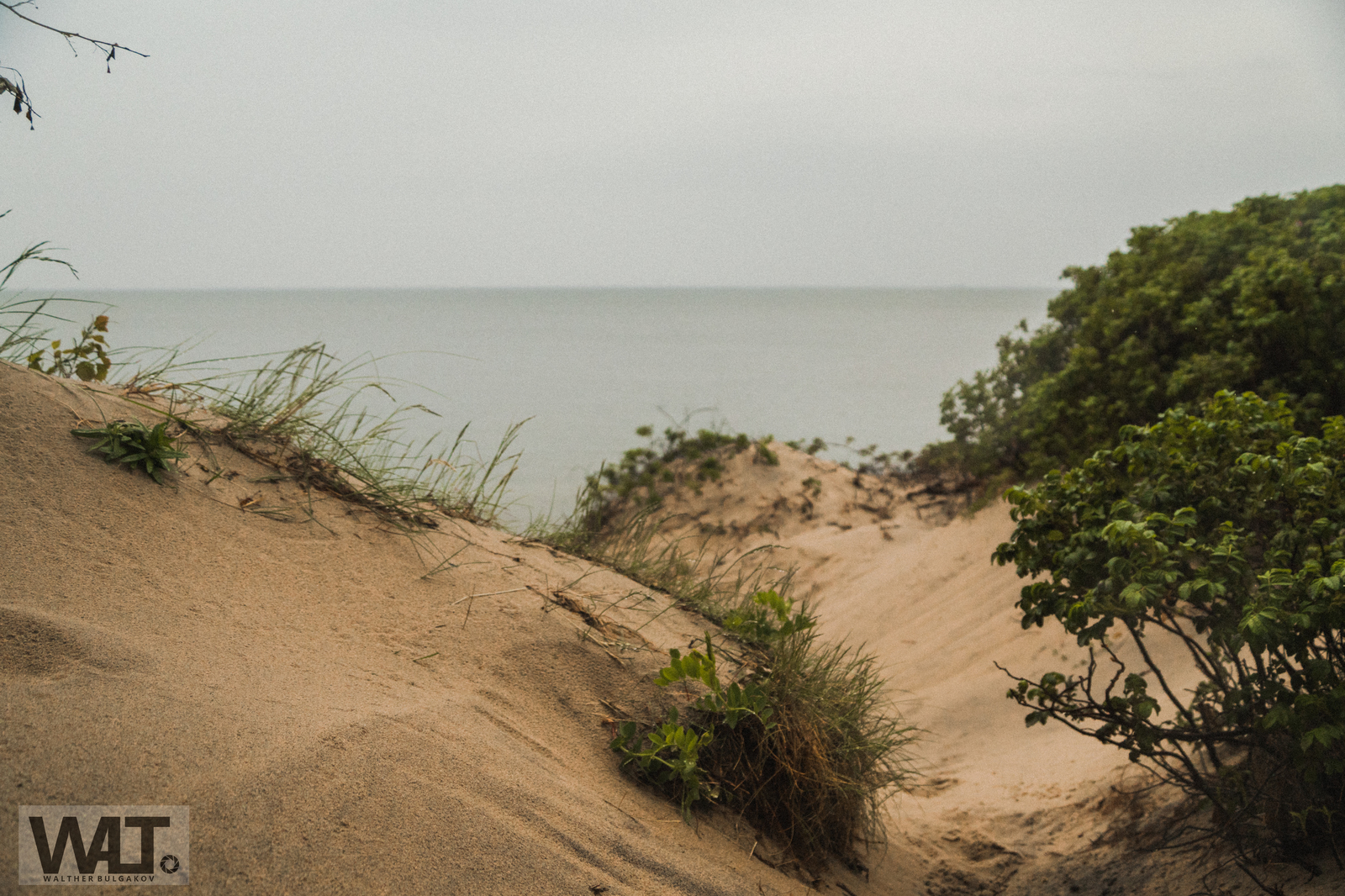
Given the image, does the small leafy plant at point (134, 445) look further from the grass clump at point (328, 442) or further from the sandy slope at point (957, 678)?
the sandy slope at point (957, 678)

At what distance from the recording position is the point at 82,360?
3.63 metres

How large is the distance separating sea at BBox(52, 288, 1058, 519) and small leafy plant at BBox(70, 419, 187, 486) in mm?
580

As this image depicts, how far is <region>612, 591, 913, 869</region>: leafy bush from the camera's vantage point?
9.59 ft

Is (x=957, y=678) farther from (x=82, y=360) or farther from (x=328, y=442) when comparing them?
Result: (x=82, y=360)

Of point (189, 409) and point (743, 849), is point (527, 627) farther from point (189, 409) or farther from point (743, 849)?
point (189, 409)

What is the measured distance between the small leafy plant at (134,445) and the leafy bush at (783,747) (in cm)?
192

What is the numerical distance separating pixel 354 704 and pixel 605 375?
30.3 metres

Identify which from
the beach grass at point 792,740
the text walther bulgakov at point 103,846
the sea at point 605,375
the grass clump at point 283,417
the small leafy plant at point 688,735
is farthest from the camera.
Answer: the sea at point 605,375

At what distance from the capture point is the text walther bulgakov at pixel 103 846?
5.56 feet

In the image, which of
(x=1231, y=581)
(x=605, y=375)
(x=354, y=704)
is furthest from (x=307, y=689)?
(x=605, y=375)

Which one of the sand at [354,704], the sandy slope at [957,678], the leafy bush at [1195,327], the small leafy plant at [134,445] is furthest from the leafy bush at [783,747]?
the leafy bush at [1195,327]

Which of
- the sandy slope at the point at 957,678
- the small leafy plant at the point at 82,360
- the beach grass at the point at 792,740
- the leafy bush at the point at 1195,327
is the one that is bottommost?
the sandy slope at the point at 957,678

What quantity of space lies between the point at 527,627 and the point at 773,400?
79.7 feet

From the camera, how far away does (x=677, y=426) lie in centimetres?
1182
